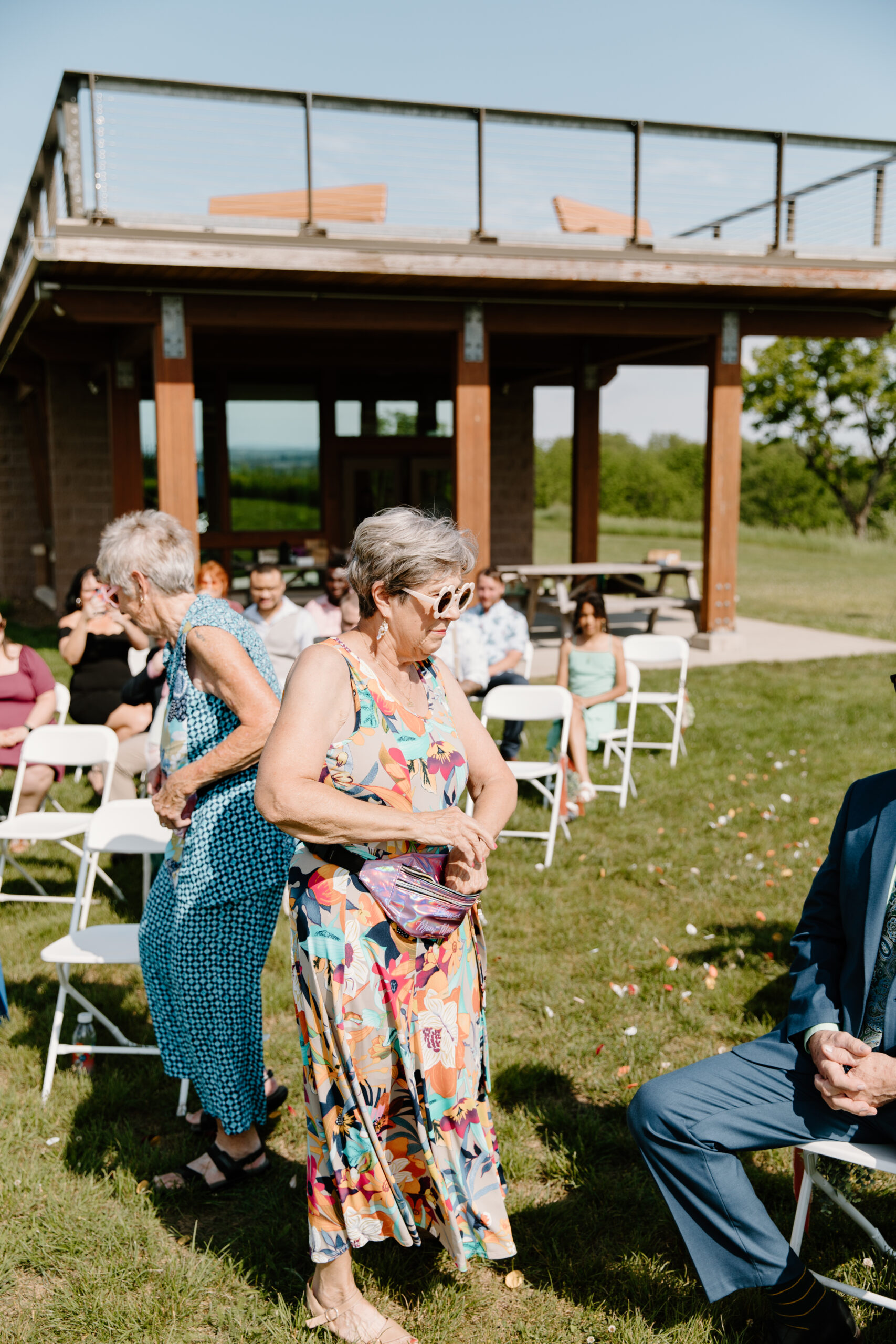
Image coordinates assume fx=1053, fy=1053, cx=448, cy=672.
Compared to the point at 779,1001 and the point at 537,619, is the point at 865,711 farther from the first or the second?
the point at 537,619

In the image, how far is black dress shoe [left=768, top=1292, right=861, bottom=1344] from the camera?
7.76 ft

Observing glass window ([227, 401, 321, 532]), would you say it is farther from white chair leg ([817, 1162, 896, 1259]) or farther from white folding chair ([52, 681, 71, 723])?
white chair leg ([817, 1162, 896, 1259])

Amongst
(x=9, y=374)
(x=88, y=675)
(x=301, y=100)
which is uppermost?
(x=301, y=100)

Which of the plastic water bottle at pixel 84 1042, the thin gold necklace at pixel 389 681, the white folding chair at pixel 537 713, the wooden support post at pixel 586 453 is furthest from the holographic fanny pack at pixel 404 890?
the wooden support post at pixel 586 453

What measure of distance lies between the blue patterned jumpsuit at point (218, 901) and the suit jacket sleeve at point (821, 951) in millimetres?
1409

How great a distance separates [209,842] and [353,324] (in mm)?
8802

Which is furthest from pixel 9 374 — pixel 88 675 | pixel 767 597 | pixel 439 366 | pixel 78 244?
pixel 767 597

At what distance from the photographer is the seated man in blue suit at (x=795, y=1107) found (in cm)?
234

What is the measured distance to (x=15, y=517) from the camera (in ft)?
59.6

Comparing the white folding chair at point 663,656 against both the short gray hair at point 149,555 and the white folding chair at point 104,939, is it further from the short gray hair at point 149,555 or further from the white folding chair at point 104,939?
the short gray hair at point 149,555

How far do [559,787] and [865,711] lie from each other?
4.59m

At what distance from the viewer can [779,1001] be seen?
159 inches

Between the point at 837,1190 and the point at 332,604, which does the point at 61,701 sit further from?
the point at 837,1190

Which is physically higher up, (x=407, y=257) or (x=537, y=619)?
(x=407, y=257)
